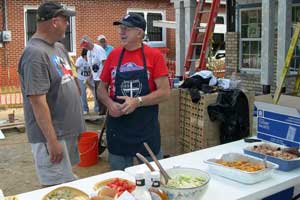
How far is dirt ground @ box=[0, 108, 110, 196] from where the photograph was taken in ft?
17.4

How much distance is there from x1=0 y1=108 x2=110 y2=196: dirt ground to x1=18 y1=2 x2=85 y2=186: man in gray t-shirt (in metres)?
2.35

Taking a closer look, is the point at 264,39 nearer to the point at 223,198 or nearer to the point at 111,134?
the point at 111,134

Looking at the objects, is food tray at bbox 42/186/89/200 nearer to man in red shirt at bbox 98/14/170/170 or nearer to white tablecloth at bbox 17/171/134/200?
white tablecloth at bbox 17/171/134/200

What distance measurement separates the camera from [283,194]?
3.07 metres

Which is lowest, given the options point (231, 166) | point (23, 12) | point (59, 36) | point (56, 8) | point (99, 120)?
point (99, 120)

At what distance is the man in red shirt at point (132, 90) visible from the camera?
10.4 feet

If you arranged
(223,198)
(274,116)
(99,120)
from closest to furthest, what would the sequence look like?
(223,198) < (274,116) < (99,120)

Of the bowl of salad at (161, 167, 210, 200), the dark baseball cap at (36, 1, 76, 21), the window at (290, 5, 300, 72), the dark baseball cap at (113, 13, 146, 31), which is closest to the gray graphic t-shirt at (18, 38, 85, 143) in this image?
the dark baseball cap at (36, 1, 76, 21)

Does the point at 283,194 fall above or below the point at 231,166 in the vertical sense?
below

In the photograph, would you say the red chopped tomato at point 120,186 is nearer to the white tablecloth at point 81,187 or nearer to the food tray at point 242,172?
the white tablecloth at point 81,187

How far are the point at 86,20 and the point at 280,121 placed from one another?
13.5 m

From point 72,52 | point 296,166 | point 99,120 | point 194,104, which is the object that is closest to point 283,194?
point 296,166

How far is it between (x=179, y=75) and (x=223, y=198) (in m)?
8.16

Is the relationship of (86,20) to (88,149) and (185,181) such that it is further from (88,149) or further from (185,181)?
(185,181)
